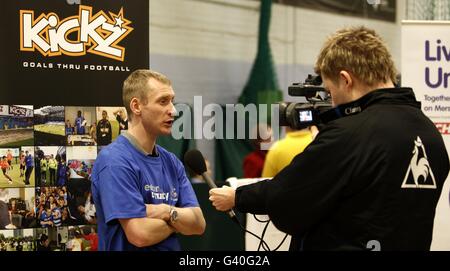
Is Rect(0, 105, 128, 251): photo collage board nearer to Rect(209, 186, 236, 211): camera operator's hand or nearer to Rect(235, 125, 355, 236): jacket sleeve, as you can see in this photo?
Rect(209, 186, 236, 211): camera operator's hand

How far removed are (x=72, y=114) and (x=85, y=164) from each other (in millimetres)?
252

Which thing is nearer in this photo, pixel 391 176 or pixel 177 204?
Result: pixel 391 176

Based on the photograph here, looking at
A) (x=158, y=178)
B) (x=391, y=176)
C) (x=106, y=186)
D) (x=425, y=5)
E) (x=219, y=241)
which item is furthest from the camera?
(x=425, y=5)

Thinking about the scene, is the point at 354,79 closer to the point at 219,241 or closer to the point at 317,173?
the point at 317,173

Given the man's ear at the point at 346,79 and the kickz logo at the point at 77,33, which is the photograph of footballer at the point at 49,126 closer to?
the kickz logo at the point at 77,33

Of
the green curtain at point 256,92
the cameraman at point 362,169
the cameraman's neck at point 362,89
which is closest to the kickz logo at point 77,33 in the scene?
the cameraman at point 362,169

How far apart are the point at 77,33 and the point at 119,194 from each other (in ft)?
3.03

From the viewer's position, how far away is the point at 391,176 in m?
1.84

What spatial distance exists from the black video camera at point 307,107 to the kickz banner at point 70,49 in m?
0.86

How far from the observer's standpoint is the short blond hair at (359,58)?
1927 millimetres

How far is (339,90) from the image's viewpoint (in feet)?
6.47

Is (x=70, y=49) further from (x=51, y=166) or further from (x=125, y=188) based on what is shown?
(x=125, y=188)

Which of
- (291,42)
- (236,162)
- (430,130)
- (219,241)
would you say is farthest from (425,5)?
(430,130)
